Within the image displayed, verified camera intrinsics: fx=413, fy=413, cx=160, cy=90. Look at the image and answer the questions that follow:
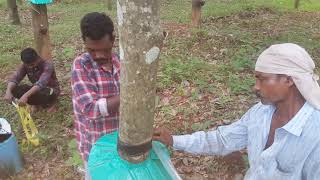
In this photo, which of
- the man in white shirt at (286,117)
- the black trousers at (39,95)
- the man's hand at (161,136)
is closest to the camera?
the man in white shirt at (286,117)

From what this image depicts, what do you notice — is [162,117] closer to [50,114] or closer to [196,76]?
[196,76]

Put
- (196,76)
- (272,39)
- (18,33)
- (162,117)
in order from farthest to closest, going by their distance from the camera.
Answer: (18,33)
(272,39)
(196,76)
(162,117)

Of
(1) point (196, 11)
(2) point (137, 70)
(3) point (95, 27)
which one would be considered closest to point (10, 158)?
(3) point (95, 27)

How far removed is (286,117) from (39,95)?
4.07 m

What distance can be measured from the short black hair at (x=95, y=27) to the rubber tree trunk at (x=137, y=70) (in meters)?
0.62

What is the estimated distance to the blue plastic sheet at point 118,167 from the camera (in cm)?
208

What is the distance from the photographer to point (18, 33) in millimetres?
11055

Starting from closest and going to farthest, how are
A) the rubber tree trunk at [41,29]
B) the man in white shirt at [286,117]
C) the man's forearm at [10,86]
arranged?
the man in white shirt at [286,117] < the man's forearm at [10,86] < the rubber tree trunk at [41,29]

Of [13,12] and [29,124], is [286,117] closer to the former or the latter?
[29,124]

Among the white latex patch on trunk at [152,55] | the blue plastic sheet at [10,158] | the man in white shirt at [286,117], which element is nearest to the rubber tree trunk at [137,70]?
the white latex patch on trunk at [152,55]

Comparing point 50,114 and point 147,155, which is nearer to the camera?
point 147,155

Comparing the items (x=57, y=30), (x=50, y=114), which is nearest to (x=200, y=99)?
(x=50, y=114)

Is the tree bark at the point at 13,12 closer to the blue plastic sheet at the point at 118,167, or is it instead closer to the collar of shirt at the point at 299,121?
the blue plastic sheet at the point at 118,167

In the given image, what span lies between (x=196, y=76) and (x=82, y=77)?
345 cm
